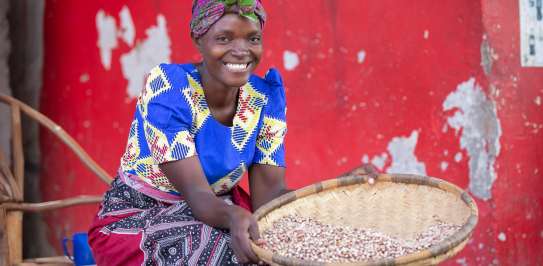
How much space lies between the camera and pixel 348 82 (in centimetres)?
429

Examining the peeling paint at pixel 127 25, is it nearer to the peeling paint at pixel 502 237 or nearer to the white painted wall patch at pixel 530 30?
the white painted wall patch at pixel 530 30

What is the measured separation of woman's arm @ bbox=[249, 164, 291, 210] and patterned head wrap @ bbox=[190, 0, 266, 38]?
0.54 meters

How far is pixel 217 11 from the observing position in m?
2.93

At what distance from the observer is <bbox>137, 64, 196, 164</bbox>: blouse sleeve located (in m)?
2.91

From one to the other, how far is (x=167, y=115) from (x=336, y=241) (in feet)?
2.07

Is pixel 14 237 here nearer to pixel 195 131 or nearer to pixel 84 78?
pixel 84 78

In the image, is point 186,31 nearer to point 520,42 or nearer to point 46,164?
point 46,164

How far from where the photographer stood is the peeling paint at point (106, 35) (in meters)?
4.40

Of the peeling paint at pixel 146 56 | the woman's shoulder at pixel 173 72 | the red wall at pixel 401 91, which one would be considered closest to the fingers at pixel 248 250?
the woman's shoulder at pixel 173 72

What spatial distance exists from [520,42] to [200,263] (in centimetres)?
212

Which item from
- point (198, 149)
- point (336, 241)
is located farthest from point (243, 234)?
point (198, 149)

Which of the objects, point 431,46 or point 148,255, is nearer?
point 148,255

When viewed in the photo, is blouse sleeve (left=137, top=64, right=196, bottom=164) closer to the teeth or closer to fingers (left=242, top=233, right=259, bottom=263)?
the teeth

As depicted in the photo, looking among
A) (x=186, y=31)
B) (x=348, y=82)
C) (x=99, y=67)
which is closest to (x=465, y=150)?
(x=348, y=82)
